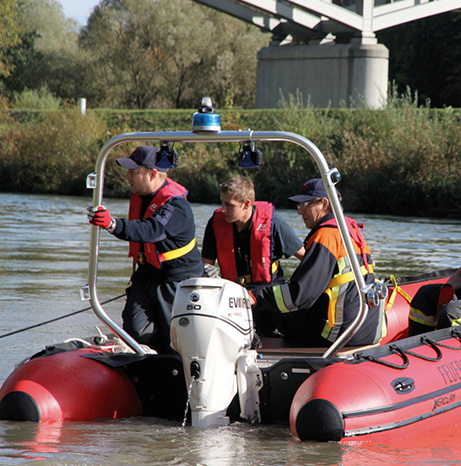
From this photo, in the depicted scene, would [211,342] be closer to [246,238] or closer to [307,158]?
[246,238]

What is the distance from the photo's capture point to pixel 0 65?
28781 millimetres

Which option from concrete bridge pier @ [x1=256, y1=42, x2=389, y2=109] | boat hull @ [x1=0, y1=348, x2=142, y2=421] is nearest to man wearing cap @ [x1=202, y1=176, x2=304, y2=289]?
boat hull @ [x1=0, y1=348, x2=142, y2=421]

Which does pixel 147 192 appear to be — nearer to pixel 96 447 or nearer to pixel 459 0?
pixel 96 447

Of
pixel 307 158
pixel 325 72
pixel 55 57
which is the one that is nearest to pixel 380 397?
pixel 307 158

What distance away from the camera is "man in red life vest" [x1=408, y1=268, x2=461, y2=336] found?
5527 millimetres

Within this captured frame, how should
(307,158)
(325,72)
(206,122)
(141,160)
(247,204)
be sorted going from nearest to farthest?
(206,122)
(141,160)
(247,204)
(307,158)
(325,72)

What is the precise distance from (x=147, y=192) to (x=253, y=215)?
774mm

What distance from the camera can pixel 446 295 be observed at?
18.6 ft

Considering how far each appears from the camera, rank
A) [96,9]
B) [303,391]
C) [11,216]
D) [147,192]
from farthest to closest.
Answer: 1. [96,9]
2. [11,216]
3. [147,192]
4. [303,391]

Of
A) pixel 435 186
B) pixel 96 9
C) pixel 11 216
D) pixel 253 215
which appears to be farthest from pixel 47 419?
pixel 96 9

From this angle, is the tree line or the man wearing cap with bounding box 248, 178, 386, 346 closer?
the man wearing cap with bounding box 248, 178, 386, 346

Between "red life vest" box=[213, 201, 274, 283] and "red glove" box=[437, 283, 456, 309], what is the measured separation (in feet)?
3.39

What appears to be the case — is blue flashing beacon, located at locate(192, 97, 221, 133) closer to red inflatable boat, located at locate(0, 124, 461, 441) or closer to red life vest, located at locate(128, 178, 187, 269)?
red inflatable boat, located at locate(0, 124, 461, 441)

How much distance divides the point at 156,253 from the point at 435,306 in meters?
1.84
